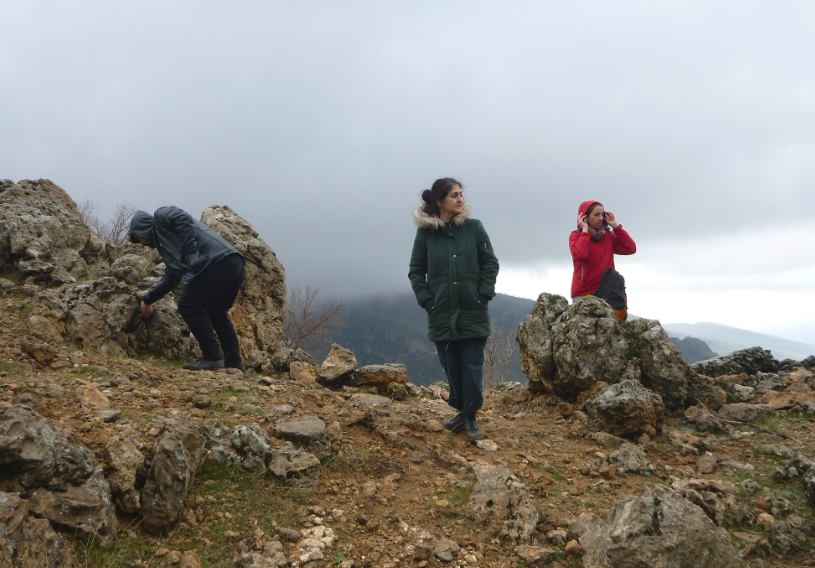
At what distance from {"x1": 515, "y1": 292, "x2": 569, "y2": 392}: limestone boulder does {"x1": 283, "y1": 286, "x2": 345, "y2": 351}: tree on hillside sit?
22.9 m

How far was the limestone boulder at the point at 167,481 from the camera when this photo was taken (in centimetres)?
297

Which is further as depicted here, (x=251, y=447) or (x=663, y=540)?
(x=251, y=447)

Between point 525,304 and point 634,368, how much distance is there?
16867cm

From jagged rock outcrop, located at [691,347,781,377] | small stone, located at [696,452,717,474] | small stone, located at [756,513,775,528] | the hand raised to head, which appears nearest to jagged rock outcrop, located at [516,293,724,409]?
small stone, located at [696,452,717,474]

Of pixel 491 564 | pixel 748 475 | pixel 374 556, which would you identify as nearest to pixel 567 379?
pixel 748 475

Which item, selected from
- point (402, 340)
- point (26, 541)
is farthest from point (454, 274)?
point (402, 340)

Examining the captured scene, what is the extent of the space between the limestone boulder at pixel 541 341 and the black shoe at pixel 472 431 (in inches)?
74.1

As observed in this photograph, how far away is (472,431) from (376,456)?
1357mm

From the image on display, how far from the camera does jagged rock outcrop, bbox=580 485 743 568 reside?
9.07 ft

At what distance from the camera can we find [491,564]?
304cm

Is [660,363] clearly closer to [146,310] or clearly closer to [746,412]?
[746,412]

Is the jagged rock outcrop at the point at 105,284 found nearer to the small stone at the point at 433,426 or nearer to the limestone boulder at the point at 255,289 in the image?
the limestone boulder at the point at 255,289

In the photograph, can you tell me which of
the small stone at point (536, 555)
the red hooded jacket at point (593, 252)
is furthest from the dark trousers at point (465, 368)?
the red hooded jacket at point (593, 252)

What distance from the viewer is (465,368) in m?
5.25
